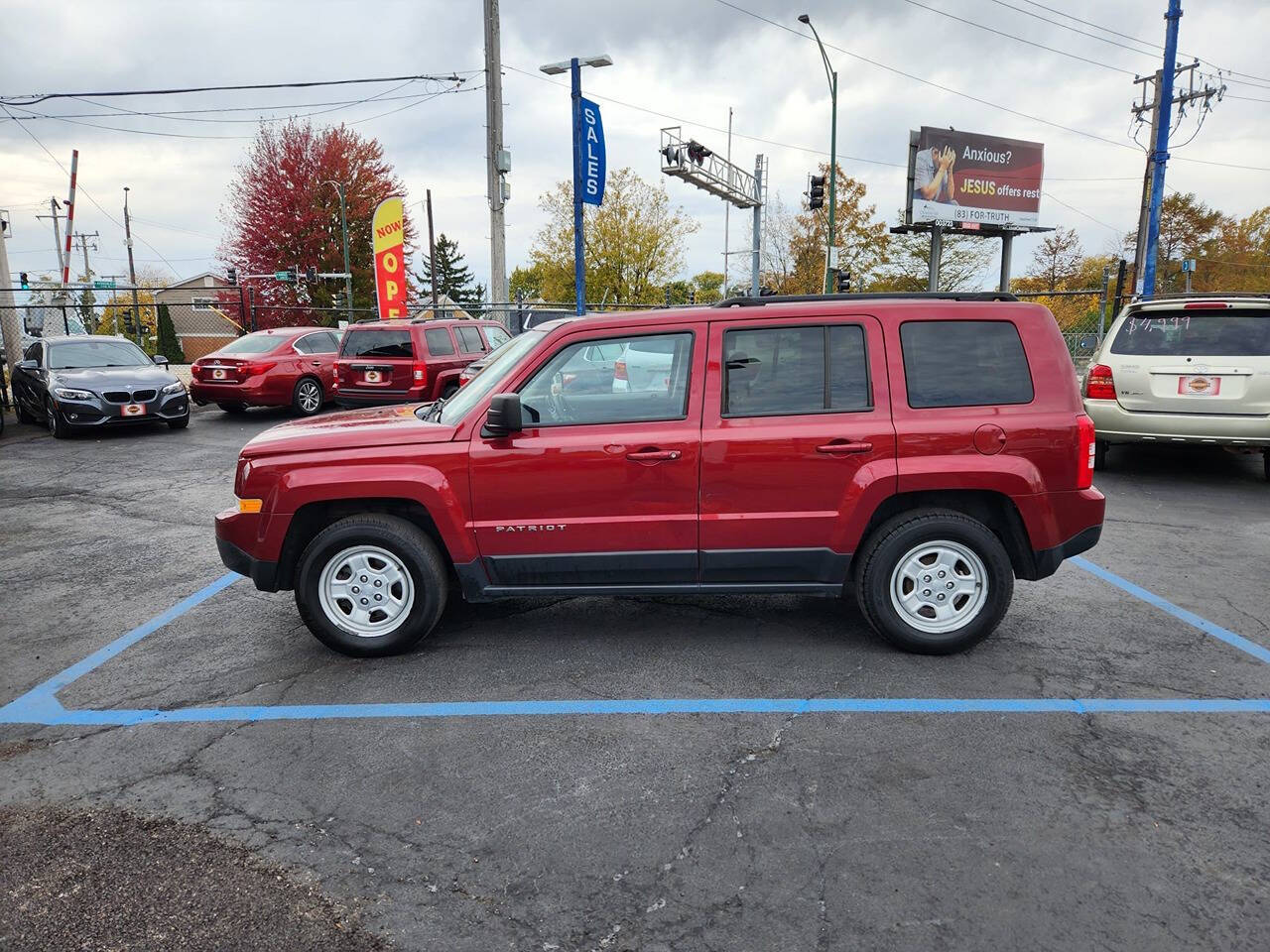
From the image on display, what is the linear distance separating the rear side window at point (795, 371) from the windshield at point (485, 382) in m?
1.06

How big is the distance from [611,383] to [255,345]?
44.1 ft

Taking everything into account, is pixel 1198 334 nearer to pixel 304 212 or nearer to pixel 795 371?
pixel 795 371

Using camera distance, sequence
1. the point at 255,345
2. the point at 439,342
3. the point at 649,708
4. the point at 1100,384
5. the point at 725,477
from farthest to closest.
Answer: the point at 255,345
the point at 439,342
the point at 1100,384
the point at 725,477
the point at 649,708

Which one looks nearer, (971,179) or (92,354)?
(92,354)

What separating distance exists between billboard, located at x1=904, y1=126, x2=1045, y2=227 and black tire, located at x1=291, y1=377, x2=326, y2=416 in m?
29.3

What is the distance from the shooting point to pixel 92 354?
544 inches

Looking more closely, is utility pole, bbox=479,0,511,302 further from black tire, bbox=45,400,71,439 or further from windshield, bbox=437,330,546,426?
windshield, bbox=437,330,546,426

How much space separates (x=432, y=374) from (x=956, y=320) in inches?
406

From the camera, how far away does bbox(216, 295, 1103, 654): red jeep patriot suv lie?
4.31 metres

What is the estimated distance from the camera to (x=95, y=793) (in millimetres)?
3270

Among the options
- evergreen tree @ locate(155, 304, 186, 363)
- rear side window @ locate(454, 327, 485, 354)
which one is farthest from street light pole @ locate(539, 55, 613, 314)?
evergreen tree @ locate(155, 304, 186, 363)

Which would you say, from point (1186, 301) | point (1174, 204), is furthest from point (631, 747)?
point (1174, 204)

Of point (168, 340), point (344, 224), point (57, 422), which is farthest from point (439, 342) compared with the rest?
point (168, 340)

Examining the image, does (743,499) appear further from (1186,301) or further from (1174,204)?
(1174,204)
